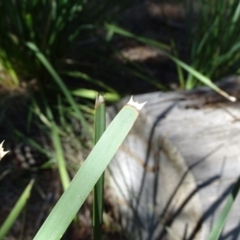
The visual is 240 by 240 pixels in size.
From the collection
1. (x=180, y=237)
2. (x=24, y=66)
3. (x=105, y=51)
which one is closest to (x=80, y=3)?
(x=24, y=66)

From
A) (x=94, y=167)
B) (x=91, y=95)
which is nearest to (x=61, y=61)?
(x=91, y=95)

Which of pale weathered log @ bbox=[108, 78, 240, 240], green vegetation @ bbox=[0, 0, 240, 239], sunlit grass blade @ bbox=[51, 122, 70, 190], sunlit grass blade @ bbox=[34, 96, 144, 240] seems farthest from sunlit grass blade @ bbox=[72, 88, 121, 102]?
sunlit grass blade @ bbox=[34, 96, 144, 240]

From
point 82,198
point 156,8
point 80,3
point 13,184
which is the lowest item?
point 82,198

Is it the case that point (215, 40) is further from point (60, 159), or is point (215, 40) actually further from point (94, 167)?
point (94, 167)

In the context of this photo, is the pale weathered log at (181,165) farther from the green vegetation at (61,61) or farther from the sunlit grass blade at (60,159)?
the green vegetation at (61,61)

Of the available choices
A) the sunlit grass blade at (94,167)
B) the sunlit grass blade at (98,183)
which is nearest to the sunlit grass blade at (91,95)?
the sunlit grass blade at (98,183)

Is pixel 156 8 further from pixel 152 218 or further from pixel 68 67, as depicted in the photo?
pixel 152 218
